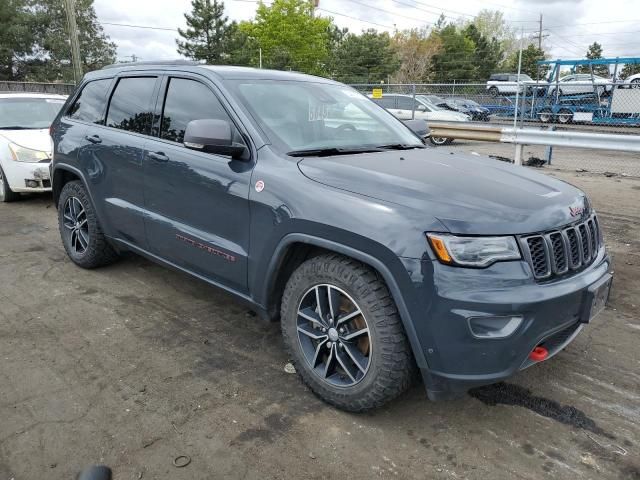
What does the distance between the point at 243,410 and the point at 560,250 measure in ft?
5.94

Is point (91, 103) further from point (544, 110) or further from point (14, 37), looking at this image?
point (14, 37)

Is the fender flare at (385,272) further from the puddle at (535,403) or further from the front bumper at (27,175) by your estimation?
the front bumper at (27,175)

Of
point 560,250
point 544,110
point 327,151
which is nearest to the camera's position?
point 560,250

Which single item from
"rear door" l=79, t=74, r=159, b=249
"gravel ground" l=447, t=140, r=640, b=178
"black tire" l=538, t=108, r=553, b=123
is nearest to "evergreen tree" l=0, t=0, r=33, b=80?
"black tire" l=538, t=108, r=553, b=123

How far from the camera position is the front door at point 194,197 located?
3.14m

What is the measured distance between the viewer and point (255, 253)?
3.03 meters

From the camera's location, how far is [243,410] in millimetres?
2803

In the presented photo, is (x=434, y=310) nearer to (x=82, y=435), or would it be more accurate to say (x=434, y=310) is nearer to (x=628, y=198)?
(x=82, y=435)

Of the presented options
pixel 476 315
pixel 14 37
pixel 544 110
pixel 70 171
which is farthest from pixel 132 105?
pixel 14 37

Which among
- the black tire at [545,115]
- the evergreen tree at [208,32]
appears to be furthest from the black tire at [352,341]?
the evergreen tree at [208,32]

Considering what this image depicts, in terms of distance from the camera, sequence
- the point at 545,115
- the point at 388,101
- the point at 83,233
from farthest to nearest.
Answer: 1. the point at 545,115
2. the point at 388,101
3. the point at 83,233

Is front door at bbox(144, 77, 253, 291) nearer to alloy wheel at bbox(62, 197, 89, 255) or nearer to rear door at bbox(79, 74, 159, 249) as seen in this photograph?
rear door at bbox(79, 74, 159, 249)

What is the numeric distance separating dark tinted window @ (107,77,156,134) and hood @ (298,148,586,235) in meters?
1.65

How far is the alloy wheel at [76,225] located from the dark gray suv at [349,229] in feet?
2.36
